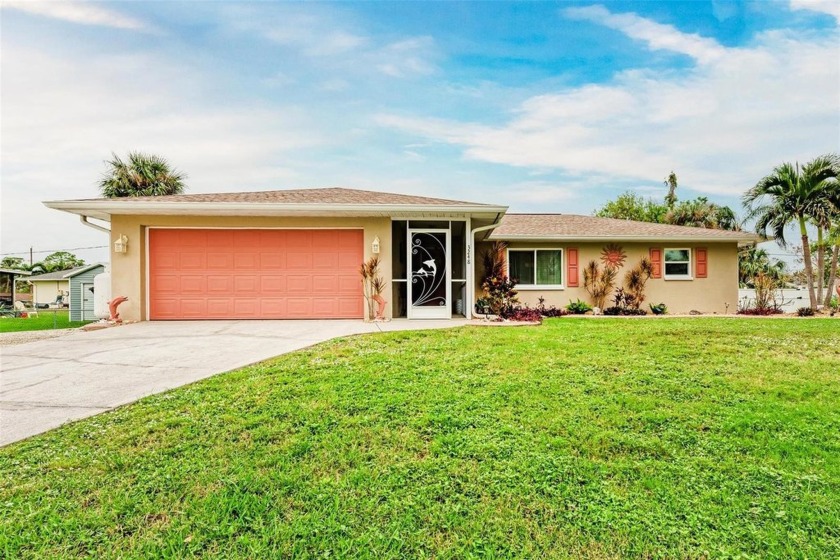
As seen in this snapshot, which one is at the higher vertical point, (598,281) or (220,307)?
(598,281)

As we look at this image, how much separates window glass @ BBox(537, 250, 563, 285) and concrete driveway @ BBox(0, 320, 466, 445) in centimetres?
569

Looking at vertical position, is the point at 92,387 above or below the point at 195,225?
below

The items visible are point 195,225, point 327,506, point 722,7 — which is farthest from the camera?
point 722,7

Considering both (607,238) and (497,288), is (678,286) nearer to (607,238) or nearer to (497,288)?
(607,238)

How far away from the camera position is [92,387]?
15.6ft

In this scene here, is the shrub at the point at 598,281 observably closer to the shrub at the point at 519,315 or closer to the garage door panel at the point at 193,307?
the shrub at the point at 519,315

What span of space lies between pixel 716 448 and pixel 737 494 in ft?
1.95

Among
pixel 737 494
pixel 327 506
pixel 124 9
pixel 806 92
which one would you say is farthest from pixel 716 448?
pixel 806 92

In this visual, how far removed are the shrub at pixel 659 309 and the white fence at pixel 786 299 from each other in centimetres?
338

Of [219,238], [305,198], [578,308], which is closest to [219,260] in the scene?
[219,238]

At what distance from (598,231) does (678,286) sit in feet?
10.6

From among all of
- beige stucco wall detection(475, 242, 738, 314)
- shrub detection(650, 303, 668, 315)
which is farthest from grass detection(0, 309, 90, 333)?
shrub detection(650, 303, 668, 315)

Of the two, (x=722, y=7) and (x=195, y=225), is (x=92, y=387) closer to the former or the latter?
(x=195, y=225)

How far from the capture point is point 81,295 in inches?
733
